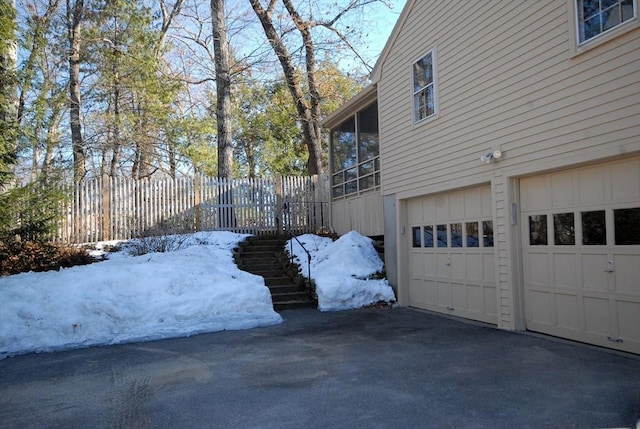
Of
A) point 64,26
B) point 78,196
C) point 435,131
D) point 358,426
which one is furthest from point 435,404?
point 64,26

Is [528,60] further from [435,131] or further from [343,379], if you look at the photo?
[343,379]

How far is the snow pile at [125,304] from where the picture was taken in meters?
7.54

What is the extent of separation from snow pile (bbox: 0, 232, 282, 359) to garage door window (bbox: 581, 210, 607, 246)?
536cm

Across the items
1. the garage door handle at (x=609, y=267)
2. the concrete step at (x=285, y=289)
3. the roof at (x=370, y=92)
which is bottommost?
the concrete step at (x=285, y=289)

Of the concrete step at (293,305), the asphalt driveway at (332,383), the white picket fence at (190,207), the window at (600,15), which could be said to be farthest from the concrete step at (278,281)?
the window at (600,15)

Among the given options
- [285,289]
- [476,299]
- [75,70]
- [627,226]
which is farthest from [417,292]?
[75,70]

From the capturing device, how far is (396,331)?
7777 millimetres

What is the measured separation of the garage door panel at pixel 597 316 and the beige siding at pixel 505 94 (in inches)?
70.1

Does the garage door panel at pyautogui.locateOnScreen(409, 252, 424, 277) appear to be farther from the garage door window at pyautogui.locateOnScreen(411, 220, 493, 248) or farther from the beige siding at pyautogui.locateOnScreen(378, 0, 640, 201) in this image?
the beige siding at pyautogui.locateOnScreen(378, 0, 640, 201)

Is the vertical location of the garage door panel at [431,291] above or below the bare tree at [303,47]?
below

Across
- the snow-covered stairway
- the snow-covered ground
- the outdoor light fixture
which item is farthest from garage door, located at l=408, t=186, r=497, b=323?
the snow-covered stairway

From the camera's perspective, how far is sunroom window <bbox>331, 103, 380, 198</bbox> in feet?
42.6

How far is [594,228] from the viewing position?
609 cm

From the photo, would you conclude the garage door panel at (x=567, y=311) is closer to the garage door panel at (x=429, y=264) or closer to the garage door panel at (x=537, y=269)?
the garage door panel at (x=537, y=269)
